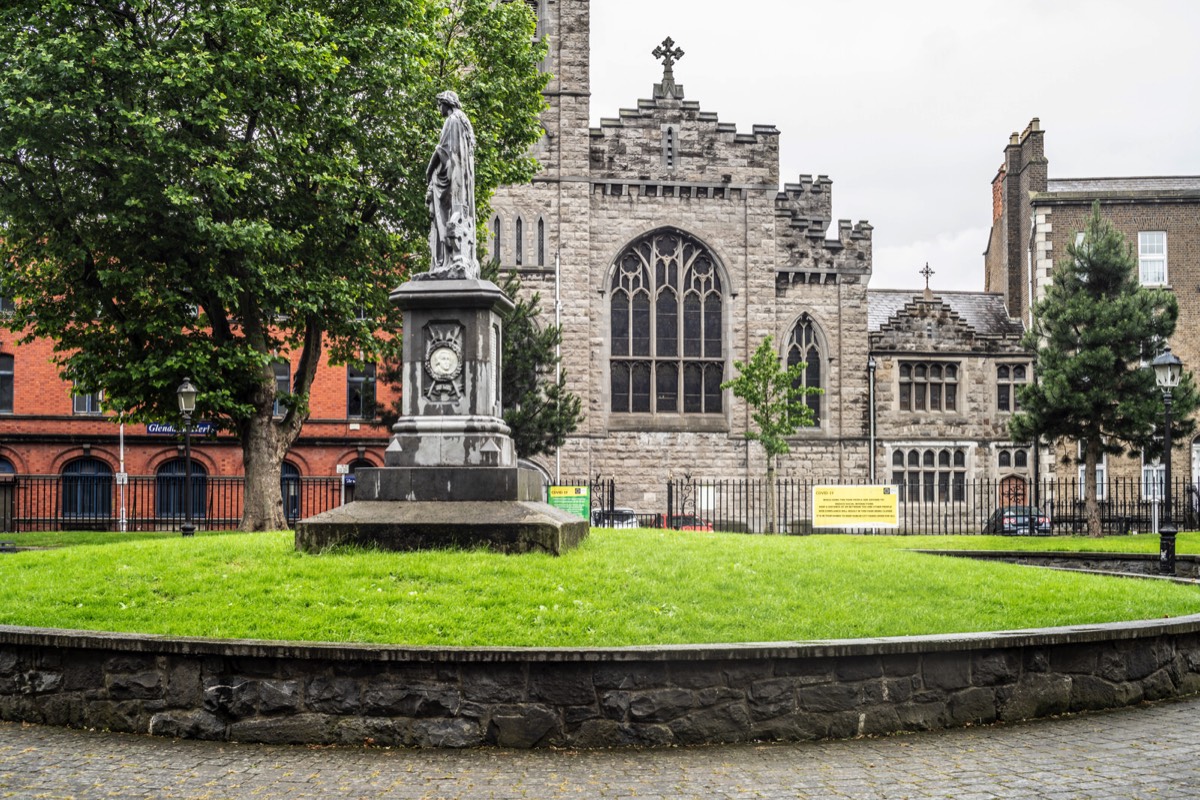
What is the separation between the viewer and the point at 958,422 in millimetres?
40094

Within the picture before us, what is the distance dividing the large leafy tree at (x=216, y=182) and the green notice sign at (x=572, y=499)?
5.78 meters

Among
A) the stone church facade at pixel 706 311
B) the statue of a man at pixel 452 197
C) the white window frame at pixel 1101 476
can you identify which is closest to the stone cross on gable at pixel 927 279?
the stone church facade at pixel 706 311

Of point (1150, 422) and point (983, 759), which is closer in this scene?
point (983, 759)

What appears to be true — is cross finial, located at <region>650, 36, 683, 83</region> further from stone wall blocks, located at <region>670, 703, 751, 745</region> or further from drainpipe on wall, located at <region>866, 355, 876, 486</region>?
stone wall blocks, located at <region>670, 703, 751, 745</region>

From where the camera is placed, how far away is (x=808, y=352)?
3988 centimetres

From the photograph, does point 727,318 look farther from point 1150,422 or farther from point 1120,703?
point 1120,703

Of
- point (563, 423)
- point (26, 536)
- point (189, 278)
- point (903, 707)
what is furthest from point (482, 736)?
point (563, 423)

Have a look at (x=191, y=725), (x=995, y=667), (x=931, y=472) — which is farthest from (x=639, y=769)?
(x=931, y=472)

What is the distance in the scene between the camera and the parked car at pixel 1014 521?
33719mm

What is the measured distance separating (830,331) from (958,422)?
570 cm

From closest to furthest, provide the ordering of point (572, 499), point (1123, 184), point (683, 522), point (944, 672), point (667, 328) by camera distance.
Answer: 1. point (944, 672)
2. point (572, 499)
3. point (683, 522)
4. point (667, 328)
5. point (1123, 184)

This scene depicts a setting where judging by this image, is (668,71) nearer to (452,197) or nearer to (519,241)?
(519,241)

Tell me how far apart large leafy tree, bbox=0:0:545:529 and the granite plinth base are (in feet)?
29.4

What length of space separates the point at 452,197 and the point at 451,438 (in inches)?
118
